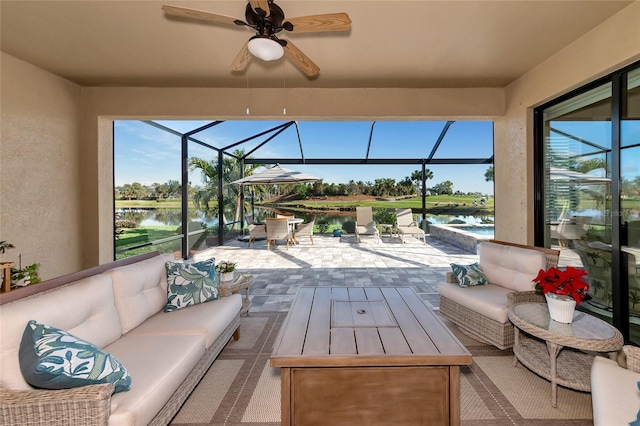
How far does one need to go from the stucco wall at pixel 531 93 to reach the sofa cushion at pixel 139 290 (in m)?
4.32

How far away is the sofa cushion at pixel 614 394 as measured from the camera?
3.73 ft

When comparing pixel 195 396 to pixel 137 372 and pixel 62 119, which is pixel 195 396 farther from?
pixel 62 119

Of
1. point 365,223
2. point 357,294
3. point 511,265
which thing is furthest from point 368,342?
point 365,223

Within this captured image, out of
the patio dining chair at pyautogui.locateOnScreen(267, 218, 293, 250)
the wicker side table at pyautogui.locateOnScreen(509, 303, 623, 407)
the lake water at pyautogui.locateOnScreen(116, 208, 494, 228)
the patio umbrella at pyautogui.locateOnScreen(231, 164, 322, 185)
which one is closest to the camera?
the wicker side table at pyautogui.locateOnScreen(509, 303, 623, 407)

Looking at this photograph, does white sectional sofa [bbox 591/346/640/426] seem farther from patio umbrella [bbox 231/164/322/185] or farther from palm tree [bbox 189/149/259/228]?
palm tree [bbox 189/149/259/228]

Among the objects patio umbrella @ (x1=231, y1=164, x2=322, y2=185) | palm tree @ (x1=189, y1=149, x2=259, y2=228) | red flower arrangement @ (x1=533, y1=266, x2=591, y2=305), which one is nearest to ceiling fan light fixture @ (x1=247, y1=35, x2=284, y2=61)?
red flower arrangement @ (x1=533, y1=266, x2=591, y2=305)

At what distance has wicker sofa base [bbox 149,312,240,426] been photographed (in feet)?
4.75

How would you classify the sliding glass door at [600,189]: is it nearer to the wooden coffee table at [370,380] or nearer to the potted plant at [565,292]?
the potted plant at [565,292]

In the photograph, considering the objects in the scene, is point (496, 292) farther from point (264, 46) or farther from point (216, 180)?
point (216, 180)

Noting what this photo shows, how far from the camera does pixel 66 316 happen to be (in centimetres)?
153

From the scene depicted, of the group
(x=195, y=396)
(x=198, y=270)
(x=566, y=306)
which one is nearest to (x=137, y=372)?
(x=195, y=396)

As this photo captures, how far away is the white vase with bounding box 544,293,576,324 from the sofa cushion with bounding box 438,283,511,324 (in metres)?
0.40

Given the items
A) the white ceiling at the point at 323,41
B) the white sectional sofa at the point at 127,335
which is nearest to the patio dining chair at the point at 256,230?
the white ceiling at the point at 323,41

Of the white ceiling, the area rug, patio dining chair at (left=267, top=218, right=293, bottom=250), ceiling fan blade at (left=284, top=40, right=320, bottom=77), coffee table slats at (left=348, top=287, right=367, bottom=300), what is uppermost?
the white ceiling
